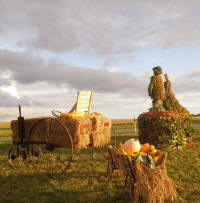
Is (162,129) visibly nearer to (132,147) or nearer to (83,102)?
(83,102)

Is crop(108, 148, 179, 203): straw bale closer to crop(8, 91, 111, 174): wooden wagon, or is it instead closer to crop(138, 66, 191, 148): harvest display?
crop(8, 91, 111, 174): wooden wagon

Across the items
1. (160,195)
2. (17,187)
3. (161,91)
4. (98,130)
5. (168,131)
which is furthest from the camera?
(161,91)

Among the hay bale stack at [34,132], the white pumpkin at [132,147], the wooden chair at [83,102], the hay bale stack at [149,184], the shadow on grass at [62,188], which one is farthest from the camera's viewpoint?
the wooden chair at [83,102]

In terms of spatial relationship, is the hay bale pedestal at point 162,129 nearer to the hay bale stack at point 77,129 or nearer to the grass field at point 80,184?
the grass field at point 80,184

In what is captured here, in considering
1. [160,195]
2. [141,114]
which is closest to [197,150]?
[141,114]

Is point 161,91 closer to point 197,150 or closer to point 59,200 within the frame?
point 197,150

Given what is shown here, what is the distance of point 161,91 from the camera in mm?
11602

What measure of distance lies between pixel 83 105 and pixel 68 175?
82.7 inches

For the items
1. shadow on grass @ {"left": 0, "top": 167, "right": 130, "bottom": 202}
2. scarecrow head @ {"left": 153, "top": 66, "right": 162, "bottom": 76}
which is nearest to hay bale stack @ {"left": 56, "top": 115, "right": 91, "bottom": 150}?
shadow on grass @ {"left": 0, "top": 167, "right": 130, "bottom": 202}

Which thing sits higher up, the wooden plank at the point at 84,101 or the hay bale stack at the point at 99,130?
the wooden plank at the point at 84,101

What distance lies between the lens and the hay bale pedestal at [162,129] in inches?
370

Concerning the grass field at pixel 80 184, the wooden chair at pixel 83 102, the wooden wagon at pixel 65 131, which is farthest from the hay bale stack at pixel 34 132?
the wooden chair at pixel 83 102

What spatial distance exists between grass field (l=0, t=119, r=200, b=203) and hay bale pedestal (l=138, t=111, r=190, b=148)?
4.91ft

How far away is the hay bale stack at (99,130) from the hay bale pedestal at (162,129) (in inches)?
99.4
